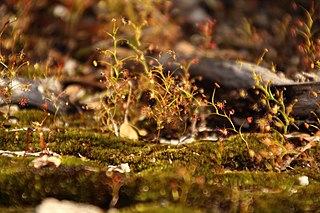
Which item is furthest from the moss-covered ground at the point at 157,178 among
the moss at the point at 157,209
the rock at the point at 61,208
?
the rock at the point at 61,208

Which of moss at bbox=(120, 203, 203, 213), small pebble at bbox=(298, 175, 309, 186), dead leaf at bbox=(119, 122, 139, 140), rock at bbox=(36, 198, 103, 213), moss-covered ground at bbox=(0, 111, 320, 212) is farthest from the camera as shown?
dead leaf at bbox=(119, 122, 139, 140)

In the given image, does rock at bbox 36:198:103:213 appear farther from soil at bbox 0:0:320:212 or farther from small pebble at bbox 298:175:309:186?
small pebble at bbox 298:175:309:186

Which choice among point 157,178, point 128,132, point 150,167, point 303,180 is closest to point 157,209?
point 157,178

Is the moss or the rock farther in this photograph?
the moss

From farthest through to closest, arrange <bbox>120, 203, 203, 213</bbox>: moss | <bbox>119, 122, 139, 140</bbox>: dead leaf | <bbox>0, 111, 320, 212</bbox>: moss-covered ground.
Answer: <bbox>119, 122, 139, 140</bbox>: dead leaf < <bbox>0, 111, 320, 212</bbox>: moss-covered ground < <bbox>120, 203, 203, 213</bbox>: moss

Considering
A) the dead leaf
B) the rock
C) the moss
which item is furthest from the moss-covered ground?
the dead leaf

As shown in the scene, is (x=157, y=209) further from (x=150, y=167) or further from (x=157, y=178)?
(x=150, y=167)

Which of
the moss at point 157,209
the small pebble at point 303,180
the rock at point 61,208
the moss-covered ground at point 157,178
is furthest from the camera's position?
the small pebble at point 303,180

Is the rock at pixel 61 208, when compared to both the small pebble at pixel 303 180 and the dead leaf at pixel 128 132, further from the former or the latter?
the dead leaf at pixel 128 132

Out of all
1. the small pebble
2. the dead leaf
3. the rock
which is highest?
the rock
